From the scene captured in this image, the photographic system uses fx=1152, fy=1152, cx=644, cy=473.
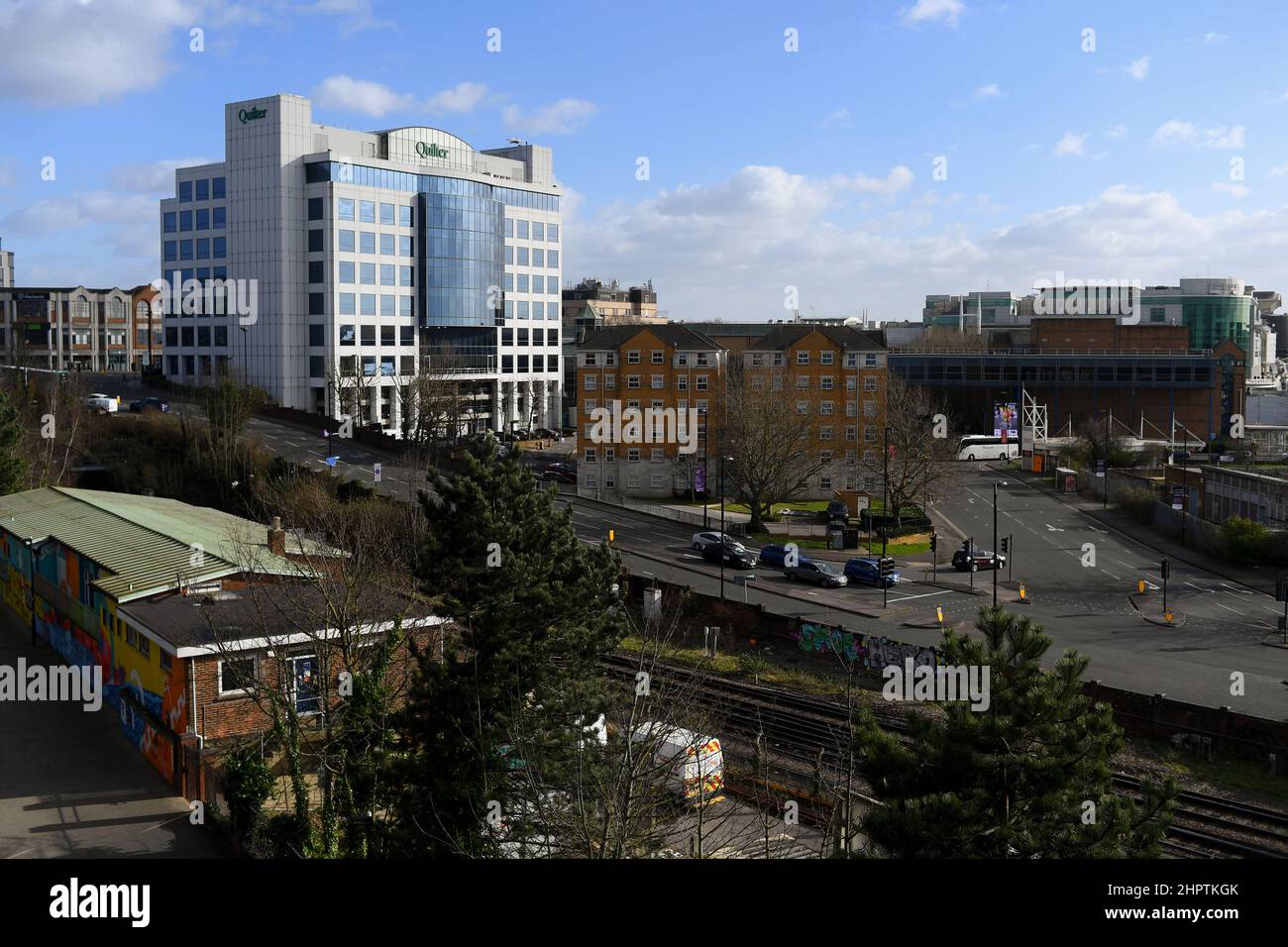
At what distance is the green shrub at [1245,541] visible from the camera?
44.1 meters

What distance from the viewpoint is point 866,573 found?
4238 cm

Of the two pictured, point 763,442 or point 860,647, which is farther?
point 763,442

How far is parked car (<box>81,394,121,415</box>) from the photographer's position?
224 ft

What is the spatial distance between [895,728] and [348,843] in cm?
1289

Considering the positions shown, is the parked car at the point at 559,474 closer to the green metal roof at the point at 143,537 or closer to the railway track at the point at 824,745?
the green metal roof at the point at 143,537

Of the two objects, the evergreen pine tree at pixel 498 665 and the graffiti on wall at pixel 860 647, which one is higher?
the evergreen pine tree at pixel 498 665

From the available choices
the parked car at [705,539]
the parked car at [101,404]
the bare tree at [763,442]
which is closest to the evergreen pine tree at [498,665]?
the parked car at [705,539]

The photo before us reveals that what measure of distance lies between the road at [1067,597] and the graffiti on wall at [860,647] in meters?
2.33

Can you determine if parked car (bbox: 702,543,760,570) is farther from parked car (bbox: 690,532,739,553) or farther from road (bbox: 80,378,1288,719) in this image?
road (bbox: 80,378,1288,719)

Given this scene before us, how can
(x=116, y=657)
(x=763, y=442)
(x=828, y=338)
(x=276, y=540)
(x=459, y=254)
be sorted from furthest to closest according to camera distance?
1. (x=459, y=254)
2. (x=828, y=338)
3. (x=763, y=442)
4. (x=276, y=540)
5. (x=116, y=657)

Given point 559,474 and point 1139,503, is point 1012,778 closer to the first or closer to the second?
point 1139,503

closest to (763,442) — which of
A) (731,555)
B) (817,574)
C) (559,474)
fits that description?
(731,555)

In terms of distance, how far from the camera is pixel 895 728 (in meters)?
24.6

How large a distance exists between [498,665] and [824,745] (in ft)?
28.1
